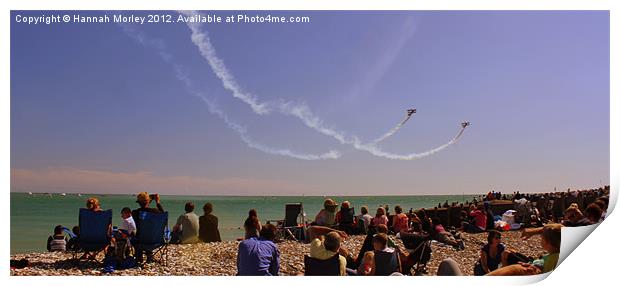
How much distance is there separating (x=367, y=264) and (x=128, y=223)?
2503mm

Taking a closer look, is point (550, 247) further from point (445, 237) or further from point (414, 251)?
point (445, 237)

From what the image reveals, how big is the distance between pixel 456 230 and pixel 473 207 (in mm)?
995

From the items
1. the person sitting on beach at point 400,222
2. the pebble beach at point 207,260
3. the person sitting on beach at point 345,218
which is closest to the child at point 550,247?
the pebble beach at point 207,260

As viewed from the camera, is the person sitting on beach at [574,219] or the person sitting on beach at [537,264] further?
the person sitting on beach at [574,219]

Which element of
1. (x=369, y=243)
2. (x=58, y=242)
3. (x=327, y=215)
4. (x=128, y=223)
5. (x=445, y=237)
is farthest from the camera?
(x=327, y=215)

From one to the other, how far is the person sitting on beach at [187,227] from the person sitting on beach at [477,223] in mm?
3678

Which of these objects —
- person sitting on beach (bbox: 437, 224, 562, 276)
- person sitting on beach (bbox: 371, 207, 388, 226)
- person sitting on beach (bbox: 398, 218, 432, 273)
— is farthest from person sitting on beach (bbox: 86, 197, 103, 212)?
person sitting on beach (bbox: 371, 207, 388, 226)

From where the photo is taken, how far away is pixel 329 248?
5.63m

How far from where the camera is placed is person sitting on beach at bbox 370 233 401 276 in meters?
5.88

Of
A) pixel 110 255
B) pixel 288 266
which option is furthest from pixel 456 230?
pixel 110 255

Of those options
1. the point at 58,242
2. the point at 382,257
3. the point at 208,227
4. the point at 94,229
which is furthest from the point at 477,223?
the point at 58,242
